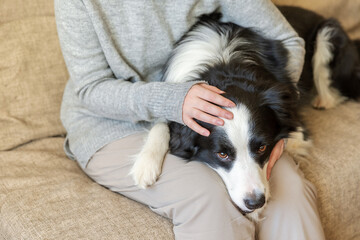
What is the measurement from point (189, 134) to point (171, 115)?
0.36 ft

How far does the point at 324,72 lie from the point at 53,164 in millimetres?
1485

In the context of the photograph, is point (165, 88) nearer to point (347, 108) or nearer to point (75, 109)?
point (75, 109)

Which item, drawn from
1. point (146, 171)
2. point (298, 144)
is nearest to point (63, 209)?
point (146, 171)

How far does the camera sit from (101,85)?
1519 millimetres

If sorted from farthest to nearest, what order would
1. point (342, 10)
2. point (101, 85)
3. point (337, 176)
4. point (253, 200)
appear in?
point (342, 10) → point (337, 176) → point (101, 85) → point (253, 200)

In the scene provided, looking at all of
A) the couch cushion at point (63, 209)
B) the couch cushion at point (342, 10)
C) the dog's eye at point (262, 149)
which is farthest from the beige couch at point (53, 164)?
the couch cushion at point (342, 10)

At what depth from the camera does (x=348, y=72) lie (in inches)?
87.4

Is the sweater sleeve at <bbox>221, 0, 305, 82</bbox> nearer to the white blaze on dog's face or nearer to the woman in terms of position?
the woman

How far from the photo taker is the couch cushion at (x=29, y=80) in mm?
1857

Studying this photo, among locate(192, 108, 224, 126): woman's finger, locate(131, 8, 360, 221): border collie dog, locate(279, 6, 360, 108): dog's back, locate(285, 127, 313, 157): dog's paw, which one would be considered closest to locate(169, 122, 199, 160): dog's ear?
locate(131, 8, 360, 221): border collie dog

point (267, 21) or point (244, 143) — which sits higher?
point (267, 21)

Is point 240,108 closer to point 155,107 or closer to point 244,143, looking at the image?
point 244,143

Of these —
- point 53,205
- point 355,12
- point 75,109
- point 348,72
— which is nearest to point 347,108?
point 348,72

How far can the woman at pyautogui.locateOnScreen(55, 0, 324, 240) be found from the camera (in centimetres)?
130
